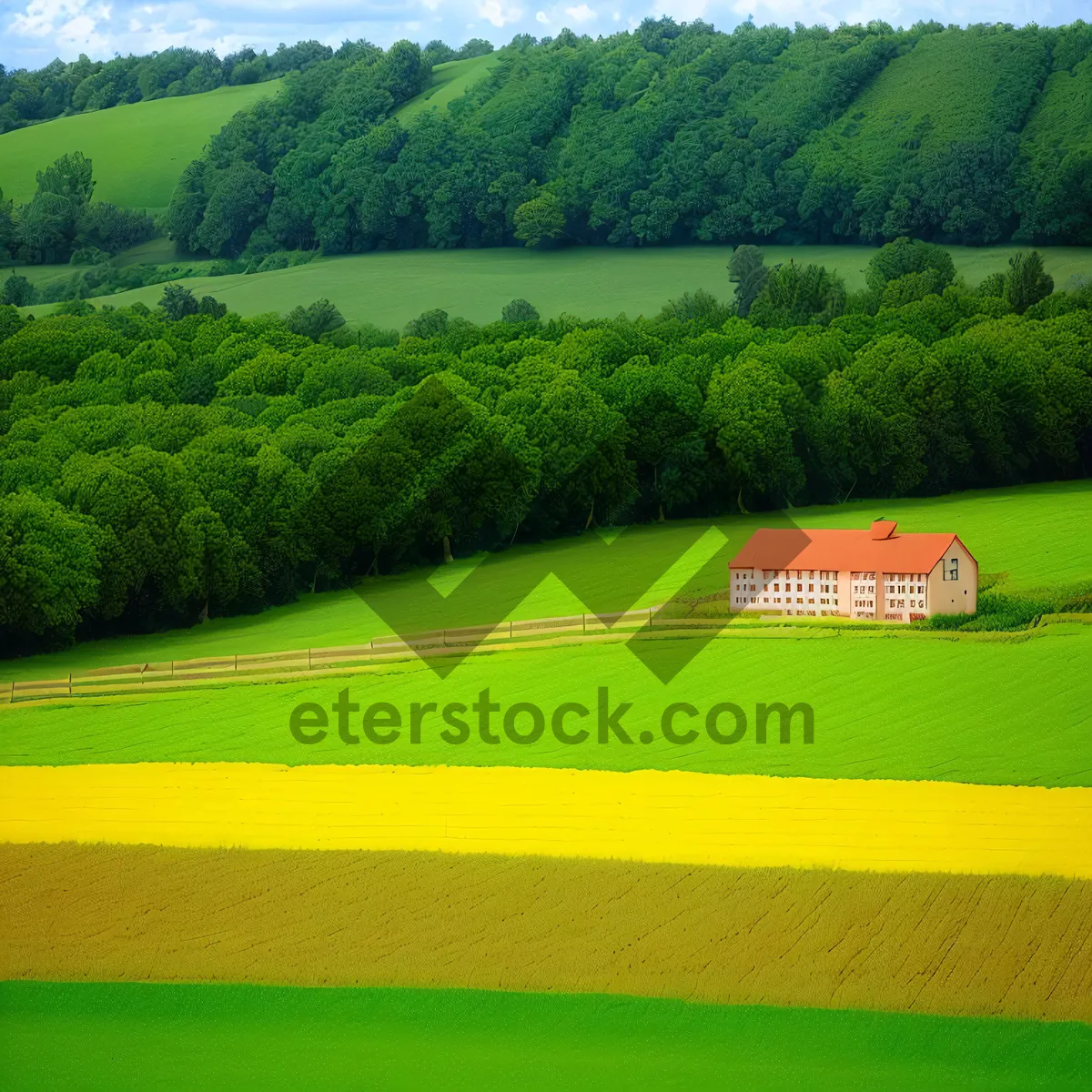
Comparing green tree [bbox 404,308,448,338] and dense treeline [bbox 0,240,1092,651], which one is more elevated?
green tree [bbox 404,308,448,338]

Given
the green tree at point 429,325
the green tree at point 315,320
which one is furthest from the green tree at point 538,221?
the green tree at point 315,320

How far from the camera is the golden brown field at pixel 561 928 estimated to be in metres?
18.9

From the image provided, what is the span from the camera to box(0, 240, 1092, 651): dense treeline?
1503 inches

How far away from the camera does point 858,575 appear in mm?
35812

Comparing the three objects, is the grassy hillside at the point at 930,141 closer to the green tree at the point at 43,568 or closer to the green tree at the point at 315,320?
the green tree at the point at 315,320

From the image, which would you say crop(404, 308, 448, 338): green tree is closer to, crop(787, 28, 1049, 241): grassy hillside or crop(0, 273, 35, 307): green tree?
crop(0, 273, 35, 307): green tree

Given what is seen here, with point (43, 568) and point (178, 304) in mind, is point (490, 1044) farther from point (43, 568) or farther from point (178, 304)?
point (178, 304)

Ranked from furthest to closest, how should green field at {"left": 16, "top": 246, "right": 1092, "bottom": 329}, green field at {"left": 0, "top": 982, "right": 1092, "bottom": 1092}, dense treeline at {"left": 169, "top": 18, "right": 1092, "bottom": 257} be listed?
dense treeline at {"left": 169, "top": 18, "right": 1092, "bottom": 257}, green field at {"left": 16, "top": 246, "right": 1092, "bottom": 329}, green field at {"left": 0, "top": 982, "right": 1092, "bottom": 1092}

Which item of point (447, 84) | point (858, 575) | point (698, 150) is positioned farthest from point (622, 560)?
point (447, 84)

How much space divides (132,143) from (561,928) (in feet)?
295

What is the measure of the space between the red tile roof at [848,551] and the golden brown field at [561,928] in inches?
560

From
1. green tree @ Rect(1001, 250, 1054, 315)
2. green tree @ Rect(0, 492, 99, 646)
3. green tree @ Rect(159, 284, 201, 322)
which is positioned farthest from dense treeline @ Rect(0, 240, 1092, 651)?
green tree @ Rect(159, 284, 201, 322)

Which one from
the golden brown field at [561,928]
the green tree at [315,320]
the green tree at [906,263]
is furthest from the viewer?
the green tree at [906,263]

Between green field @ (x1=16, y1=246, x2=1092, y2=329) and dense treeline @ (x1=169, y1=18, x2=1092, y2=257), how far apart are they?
1753mm
